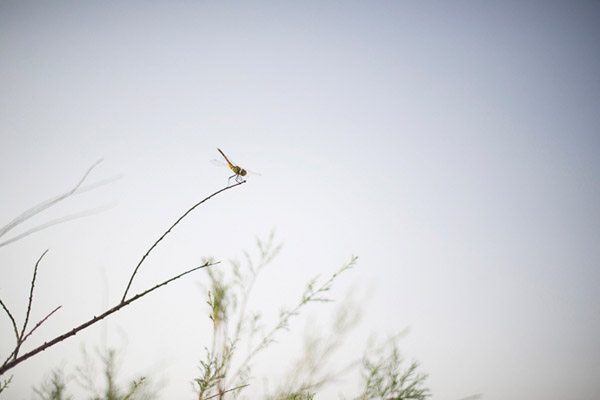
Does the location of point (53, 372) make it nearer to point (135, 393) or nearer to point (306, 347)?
point (135, 393)

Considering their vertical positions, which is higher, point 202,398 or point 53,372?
point 53,372

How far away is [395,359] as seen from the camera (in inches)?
152

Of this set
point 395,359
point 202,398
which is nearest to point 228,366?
point 202,398

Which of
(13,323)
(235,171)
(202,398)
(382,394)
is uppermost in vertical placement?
(235,171)

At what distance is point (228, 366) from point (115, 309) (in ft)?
8.94

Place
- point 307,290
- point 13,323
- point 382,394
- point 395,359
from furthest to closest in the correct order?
point 395,359 < point 382,394 < point 307,290 < point 13,323

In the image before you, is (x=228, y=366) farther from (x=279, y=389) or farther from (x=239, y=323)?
(x=279, y=389)

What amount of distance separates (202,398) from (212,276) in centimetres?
134

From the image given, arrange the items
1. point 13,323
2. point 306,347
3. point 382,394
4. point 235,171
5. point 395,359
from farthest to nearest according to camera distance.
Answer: point 306,347, point 395,359, point 382,394, point 235,171, point 13,323

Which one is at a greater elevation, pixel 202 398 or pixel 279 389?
pixel 202 398

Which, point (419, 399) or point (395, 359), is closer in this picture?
point (419, 399)

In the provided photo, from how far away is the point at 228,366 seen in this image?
124 inches

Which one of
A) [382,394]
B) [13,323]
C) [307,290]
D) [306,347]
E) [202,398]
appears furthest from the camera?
[306,347]

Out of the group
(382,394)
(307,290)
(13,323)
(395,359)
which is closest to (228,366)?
(307,290)
